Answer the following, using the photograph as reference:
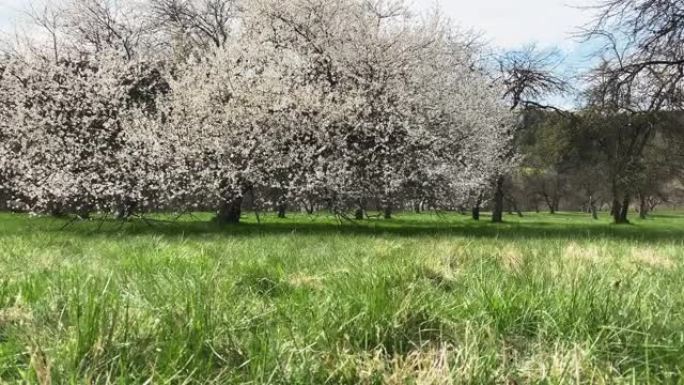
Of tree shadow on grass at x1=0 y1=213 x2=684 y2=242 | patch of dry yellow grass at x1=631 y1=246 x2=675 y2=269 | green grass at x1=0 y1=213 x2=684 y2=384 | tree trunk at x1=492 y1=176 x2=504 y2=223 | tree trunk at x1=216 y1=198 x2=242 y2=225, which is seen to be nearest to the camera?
green grass at x1=0 y1=213 x2=684 y2=384

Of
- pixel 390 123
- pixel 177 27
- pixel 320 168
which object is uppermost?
pixel 177 27

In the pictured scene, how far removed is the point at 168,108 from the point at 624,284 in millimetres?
13585

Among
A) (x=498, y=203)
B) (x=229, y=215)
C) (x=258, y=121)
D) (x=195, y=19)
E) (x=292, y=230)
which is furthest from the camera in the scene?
(x=498, y=203)

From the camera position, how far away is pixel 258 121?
47.1ft

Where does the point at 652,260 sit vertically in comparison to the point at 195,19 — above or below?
below

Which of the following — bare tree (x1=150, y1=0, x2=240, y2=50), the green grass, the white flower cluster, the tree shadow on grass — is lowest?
the tree shadow on grass

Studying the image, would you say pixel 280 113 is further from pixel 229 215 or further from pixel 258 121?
pixel 229 215

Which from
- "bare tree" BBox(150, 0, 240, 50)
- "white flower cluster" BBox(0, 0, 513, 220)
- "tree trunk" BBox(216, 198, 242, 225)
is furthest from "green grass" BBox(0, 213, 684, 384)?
"bare tree" BBox(150, 0, 240, 50)

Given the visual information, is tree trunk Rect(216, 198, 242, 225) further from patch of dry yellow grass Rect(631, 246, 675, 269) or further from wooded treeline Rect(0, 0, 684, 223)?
patch of dry yellow grass Rect(631, 246, 675, 269)

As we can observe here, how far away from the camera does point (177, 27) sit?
21.5 meters

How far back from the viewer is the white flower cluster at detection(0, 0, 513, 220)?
1434 cm

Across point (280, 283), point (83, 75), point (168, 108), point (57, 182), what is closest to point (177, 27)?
point (83, 75)

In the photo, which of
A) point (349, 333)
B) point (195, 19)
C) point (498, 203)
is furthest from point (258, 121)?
point (498, 203)

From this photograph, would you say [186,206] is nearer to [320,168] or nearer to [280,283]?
[320,168]
